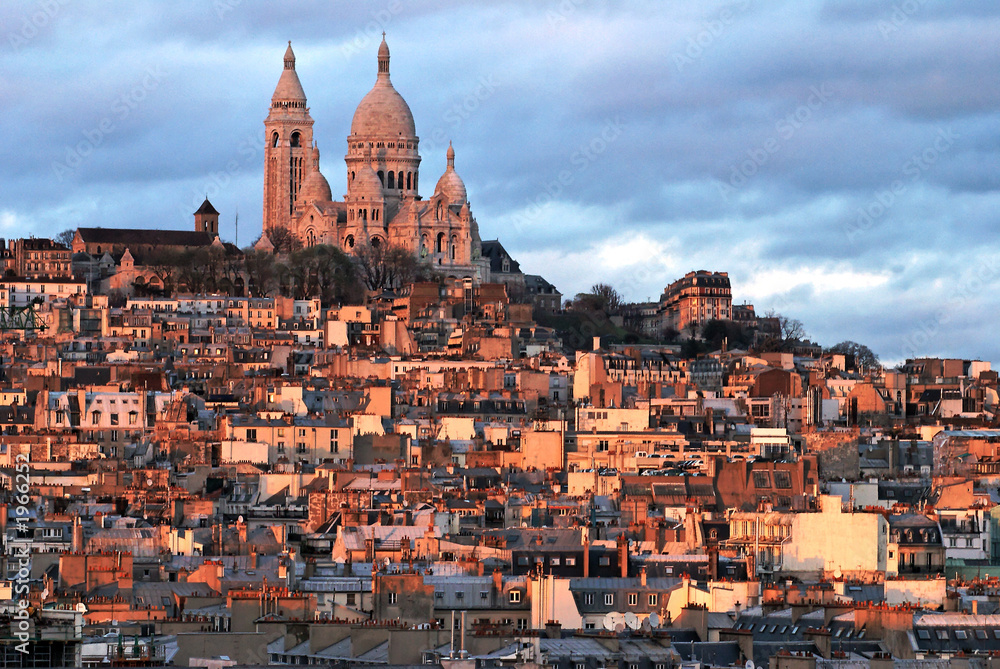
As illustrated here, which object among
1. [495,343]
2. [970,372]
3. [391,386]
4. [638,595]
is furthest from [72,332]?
[638,595]

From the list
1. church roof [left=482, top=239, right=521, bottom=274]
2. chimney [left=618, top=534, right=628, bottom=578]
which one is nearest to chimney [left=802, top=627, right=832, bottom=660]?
chimney [left=618, top=534, right=628, bottom=578]

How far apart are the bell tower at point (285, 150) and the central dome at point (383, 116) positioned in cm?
542

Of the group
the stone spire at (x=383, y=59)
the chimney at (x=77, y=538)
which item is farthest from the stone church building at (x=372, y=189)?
the chimney at (x=77, y=538)

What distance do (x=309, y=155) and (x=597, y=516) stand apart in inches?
4961

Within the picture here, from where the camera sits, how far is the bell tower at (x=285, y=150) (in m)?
190

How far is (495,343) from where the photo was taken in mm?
134500

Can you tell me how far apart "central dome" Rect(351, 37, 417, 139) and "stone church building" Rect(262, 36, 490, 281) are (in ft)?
0.21

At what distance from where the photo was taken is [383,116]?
18588 cm

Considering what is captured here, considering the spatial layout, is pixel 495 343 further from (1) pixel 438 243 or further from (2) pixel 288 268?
(1) pixel 438 243

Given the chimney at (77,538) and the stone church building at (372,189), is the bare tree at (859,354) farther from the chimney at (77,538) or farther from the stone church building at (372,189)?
the chimney at (77,538)

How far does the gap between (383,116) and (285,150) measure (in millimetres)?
→ 8720

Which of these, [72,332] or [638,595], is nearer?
[638,595]

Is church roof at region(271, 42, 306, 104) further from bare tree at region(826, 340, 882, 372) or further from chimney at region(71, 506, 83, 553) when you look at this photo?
chimney at region(71, 506, 83, 553)

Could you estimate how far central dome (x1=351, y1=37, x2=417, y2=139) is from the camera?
18612cm
